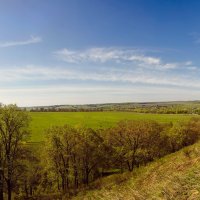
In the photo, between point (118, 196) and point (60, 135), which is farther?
point (60, 135)

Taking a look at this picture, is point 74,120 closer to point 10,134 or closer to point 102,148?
point 102,148

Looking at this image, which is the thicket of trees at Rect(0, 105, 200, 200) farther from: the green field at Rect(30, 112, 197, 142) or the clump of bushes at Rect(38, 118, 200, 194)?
the green field at Rect(30, 112, 197, 142)

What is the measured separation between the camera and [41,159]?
59250 millimetres

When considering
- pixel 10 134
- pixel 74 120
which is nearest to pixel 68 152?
pixel 10 134

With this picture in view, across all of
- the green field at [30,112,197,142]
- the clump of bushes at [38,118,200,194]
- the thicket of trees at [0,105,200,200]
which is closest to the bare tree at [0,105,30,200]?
the thicket of trees at [0,105,200,200]

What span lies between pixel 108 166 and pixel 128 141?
8119 mm

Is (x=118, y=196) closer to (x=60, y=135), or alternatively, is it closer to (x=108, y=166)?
(x=60, y=135)

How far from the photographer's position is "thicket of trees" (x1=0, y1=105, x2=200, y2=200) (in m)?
45.2

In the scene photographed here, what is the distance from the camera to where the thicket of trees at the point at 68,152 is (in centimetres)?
4516

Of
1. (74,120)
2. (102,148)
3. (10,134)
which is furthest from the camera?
(74,120)

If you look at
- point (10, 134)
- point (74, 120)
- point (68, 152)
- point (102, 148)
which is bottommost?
point (102, 148)

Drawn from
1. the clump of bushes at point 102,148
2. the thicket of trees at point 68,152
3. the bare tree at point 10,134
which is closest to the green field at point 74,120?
the thicket of trees at point 68,152

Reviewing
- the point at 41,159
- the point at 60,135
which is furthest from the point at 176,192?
the point at 41,159

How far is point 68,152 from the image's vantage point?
2227 inches
